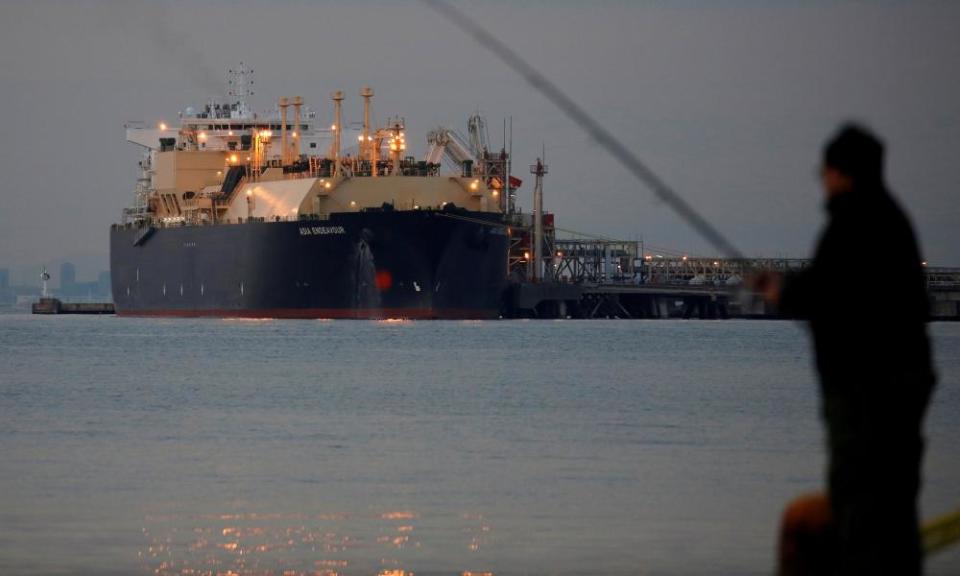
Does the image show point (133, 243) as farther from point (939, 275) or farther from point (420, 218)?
point (939, 275)

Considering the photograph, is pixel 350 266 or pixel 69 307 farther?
pixel 69 307

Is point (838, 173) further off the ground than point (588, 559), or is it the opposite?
point (838, 173)

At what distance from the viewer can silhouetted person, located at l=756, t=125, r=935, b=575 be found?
4.96 meters

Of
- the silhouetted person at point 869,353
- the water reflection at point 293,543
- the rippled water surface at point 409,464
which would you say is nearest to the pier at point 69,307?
the rippled water surface at point 409,464

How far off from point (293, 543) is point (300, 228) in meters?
52.4

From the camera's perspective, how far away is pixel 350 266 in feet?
205

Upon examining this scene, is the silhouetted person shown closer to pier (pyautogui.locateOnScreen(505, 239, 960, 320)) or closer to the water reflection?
the water reflection

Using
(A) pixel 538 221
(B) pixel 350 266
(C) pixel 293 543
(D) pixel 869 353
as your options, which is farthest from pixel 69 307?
(D) pixel 869 353

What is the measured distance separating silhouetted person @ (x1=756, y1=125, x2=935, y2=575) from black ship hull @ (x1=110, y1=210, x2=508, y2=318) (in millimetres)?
56088

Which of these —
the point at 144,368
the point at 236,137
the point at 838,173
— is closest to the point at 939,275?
the point at 236,137

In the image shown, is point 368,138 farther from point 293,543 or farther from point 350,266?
point 293,543

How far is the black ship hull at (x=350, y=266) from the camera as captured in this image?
61.5 m

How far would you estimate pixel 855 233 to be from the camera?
498cm

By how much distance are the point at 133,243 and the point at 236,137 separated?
626 cm
